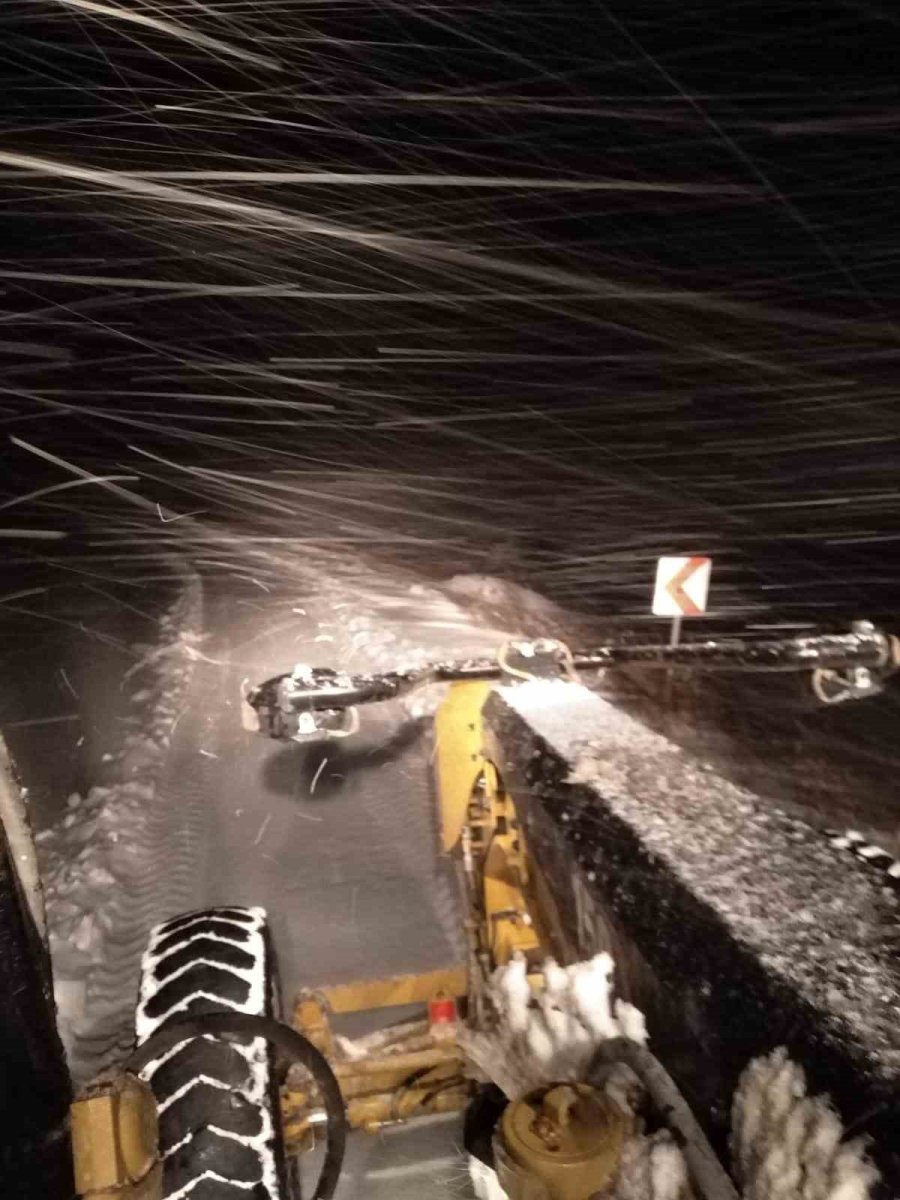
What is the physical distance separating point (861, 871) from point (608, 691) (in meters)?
7.74

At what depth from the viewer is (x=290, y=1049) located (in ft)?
6.85

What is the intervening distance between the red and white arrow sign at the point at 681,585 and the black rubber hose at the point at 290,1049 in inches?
180

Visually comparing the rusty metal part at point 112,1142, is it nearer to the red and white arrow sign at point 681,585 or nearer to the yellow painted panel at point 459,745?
the yellow painted panel at point 459,745

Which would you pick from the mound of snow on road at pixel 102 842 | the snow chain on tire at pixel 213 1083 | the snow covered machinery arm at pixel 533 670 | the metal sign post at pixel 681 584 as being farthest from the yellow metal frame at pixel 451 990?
the metal sign post at pixel 681 584

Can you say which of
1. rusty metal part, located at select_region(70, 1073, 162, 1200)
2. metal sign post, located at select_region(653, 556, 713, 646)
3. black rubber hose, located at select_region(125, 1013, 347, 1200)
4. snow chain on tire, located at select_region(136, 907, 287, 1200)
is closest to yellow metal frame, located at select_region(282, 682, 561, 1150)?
snow chain on tire, located at select_region(136, 907, 287, 1200)

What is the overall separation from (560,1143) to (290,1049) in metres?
0.74

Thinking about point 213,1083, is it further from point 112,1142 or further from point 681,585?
point 681,585

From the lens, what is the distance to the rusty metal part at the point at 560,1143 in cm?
163

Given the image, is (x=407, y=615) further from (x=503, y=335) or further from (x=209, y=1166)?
(x=503, y=335)

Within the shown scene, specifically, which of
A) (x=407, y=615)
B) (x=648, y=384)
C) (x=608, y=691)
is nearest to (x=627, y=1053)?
(x=608, y=691)

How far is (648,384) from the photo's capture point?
18.0m

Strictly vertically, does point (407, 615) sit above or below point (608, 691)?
above

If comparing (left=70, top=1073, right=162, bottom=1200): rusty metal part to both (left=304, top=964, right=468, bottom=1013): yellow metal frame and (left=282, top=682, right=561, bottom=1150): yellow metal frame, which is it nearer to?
(left=282, top=682, right=561, bottom=1150): yellow metal frame

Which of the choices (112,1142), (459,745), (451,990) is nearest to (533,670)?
(459,745)
